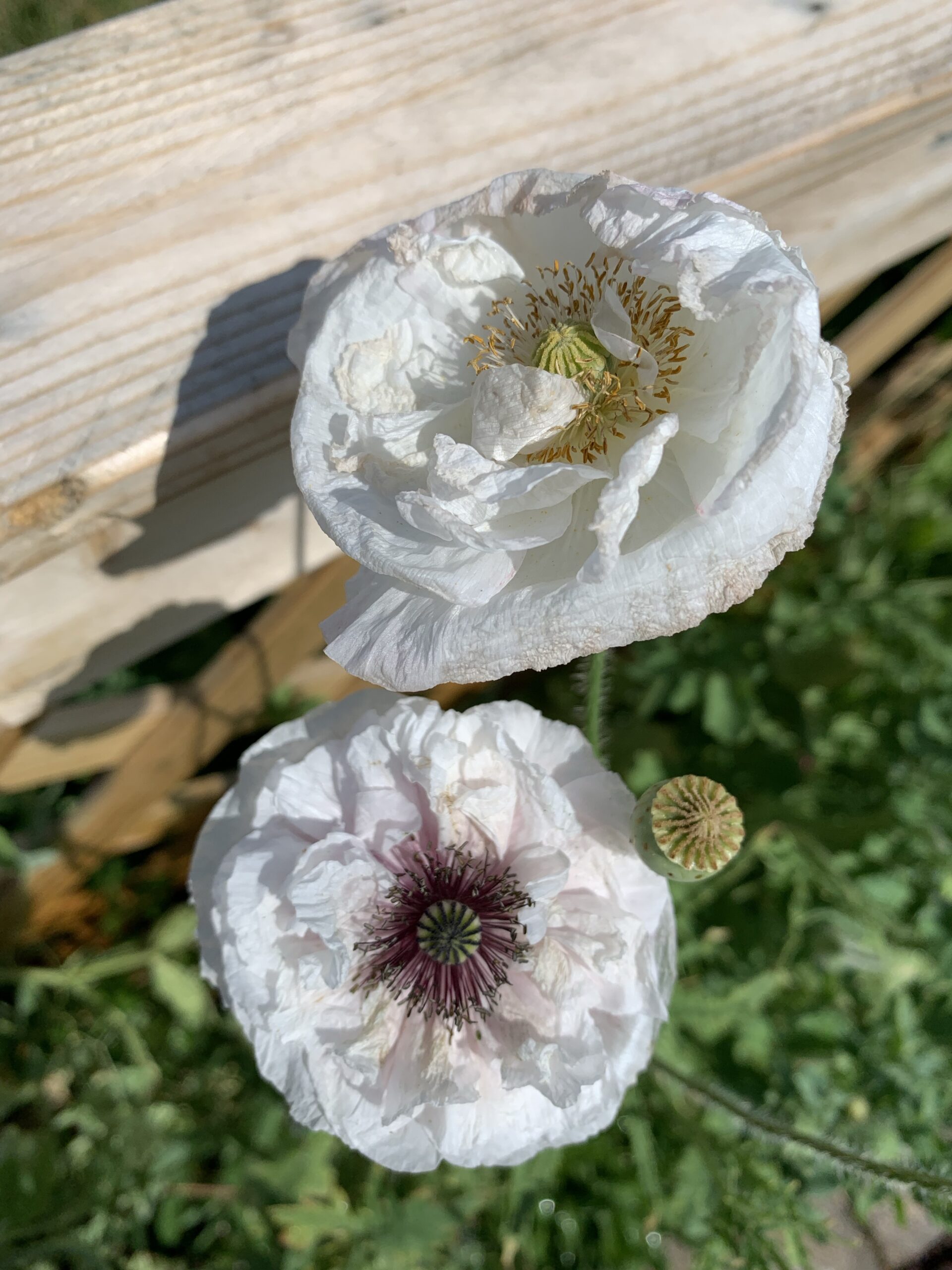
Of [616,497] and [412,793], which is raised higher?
[616,497]

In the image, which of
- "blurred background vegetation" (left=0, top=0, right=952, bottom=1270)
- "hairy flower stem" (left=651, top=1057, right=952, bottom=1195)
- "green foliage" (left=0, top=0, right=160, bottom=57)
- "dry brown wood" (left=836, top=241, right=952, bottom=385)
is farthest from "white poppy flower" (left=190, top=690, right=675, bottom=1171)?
"green foliage" (left=0, top=0, right=160, bottom=57)

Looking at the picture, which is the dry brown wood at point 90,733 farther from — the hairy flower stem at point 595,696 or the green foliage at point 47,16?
the green foliage at point 47,16

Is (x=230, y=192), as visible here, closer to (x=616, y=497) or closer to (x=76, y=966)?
(x=616, y=497)

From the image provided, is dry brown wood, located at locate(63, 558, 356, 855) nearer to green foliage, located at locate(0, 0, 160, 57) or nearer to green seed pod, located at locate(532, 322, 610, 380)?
green seed pod, located at locate(532, 322, 610, 380)

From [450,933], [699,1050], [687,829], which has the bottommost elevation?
[699,1050]

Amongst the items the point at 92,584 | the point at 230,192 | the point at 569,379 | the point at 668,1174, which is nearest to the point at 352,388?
the point at 569,379

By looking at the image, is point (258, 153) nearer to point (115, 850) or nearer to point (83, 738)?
point (83, 738)

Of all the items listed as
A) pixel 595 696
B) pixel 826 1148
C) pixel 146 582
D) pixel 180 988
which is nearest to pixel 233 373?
pixel 146 582
